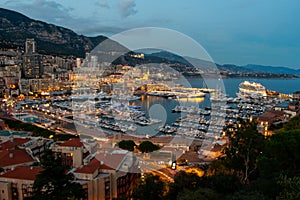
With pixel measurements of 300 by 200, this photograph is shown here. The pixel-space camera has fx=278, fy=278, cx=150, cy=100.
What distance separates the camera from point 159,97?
107 feet

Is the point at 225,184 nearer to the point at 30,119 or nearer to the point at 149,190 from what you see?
the point at 149,190

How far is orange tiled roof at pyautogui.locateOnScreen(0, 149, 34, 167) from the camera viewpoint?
6797 mm

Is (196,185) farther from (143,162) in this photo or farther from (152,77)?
(152,77)

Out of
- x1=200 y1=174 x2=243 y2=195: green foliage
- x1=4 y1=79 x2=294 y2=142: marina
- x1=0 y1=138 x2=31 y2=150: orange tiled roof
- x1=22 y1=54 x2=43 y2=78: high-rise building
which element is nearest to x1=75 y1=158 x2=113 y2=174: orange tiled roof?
x1=200 y1=174 x2=243 y2=195: green foliage

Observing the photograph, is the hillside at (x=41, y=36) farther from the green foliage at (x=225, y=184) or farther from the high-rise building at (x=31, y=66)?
the green foliage at (x=225, y=184)

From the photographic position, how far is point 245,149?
18.5 ft

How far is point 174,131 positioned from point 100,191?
9492 mm

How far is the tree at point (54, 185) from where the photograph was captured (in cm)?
404

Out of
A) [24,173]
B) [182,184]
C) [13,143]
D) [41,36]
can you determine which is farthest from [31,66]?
[182,184]

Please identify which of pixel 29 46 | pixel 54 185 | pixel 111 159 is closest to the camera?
pixel 54 185

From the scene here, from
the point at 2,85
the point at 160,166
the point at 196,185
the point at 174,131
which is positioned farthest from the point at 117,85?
the point at 196,185

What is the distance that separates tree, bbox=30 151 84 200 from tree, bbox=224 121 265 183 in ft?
10.5

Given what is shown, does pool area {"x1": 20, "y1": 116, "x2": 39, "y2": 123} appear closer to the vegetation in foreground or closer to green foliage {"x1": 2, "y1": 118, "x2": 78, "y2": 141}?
green foliage {"x1": 2, "y1": 118, "x2": 78, "y2": 141}

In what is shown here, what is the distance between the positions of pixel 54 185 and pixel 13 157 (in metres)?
3.54
